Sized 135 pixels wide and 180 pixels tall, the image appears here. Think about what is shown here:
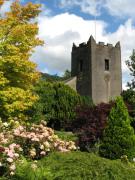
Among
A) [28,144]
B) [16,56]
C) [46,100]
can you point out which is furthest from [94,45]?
[28,144]

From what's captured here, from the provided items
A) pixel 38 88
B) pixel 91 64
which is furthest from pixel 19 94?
pixel 91 64

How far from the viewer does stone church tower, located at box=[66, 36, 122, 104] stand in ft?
89.0

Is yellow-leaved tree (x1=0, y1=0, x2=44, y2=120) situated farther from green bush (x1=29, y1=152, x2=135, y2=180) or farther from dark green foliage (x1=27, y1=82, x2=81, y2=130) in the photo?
dark green foliage (x1=27, y1=82, x2=81, y2=130)

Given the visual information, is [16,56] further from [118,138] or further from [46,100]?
[46,100]

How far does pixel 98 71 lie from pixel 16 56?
19.1m

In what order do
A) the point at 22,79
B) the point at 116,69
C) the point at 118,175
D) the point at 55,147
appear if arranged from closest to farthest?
1. the point at 118,175
2. the point at 55,147
3. the point at 22,79
4. the point at 116,69

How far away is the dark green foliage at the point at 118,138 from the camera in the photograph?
9.77 meters

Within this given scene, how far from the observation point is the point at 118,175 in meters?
4.46

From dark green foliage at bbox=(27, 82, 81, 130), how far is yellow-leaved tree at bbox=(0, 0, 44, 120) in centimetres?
760

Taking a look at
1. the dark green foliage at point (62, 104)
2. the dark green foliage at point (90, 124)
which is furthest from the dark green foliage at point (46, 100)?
the dark green foliage at point (90, 124)

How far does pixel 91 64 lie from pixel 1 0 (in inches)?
695

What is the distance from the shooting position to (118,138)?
9.94 m

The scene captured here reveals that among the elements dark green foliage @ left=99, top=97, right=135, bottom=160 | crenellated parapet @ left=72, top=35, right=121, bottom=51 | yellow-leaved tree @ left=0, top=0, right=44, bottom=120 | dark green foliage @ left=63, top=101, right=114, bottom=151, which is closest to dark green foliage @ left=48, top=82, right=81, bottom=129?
dark green foliage @ left=63, top=101, right=114, bottom=151

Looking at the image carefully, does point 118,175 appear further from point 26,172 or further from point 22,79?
point 22,79
